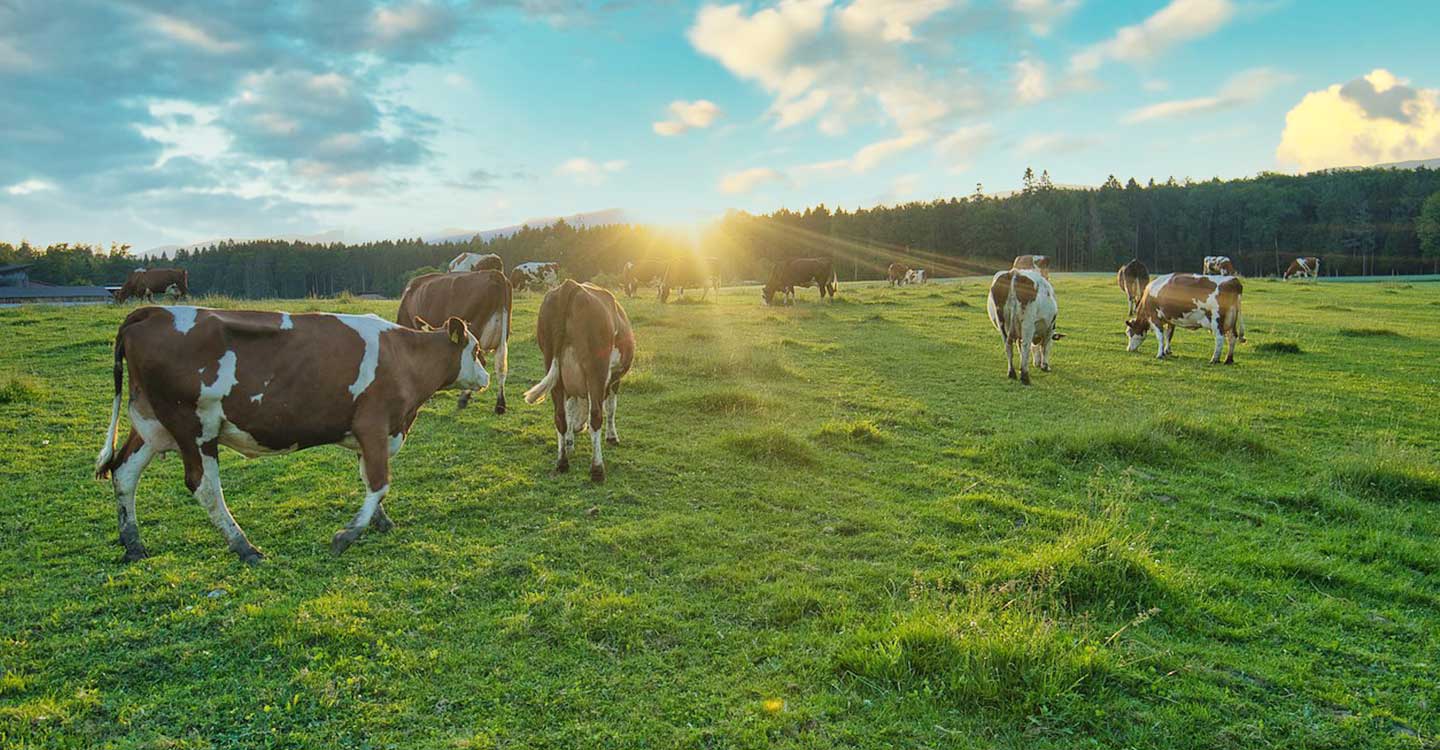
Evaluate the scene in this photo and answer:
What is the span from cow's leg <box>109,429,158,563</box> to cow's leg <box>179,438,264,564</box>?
14.2 inches

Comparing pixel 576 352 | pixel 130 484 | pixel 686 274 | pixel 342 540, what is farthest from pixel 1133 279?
pixel 130 484

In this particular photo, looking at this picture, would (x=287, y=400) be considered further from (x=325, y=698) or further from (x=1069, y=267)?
Answer: (x=1069, y=267)

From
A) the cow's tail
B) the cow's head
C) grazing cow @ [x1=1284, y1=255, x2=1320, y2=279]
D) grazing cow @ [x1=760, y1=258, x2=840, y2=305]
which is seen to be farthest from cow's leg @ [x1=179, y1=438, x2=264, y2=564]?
grazing cow @ [x1=1284, y1=255, x2=1320, y2=279]

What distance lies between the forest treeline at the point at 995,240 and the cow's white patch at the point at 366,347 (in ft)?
230

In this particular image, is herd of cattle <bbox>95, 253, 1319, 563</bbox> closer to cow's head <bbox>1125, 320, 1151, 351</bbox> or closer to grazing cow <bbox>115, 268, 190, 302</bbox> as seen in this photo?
cow's head <bbox>1125, 320, 1151, 351</bbox>

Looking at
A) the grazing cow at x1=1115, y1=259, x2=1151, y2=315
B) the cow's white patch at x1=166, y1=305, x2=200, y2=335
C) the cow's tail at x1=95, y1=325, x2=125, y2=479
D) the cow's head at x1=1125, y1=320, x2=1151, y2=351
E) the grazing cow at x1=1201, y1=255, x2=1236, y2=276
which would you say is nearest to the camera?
the cow's tail at x1=95, y1=325, x2=125, y2=479

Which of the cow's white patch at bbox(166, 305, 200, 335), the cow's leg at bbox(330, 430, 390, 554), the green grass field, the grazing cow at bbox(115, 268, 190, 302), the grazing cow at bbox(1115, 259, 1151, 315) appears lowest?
the green grass field

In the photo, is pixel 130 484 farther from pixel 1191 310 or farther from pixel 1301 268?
pixel 1301 268

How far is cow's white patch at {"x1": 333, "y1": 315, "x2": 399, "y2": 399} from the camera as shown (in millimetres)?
5742

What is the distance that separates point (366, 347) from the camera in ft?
19.2

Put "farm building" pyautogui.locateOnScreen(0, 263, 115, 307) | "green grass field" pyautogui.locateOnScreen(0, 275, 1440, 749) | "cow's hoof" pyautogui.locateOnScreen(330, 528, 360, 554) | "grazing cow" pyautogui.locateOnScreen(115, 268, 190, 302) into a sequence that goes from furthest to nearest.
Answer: "farm building" pyautogui.locateOnScreen(0, 263, 115, 307), "grazing cow" pyautogui.locateOnScreen(115, 268, 190, 302), "cow's hoof" pyautogui.locateOnScreen(330, 528, 360, 554), "green grass field" pyautogui.locateOnScreen(0, 275, 1440, 749)

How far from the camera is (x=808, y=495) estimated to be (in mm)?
6969

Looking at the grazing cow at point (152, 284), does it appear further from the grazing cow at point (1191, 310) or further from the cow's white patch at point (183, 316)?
the grazing cow at point (1191, 310)

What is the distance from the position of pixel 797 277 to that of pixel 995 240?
66.7 meters
